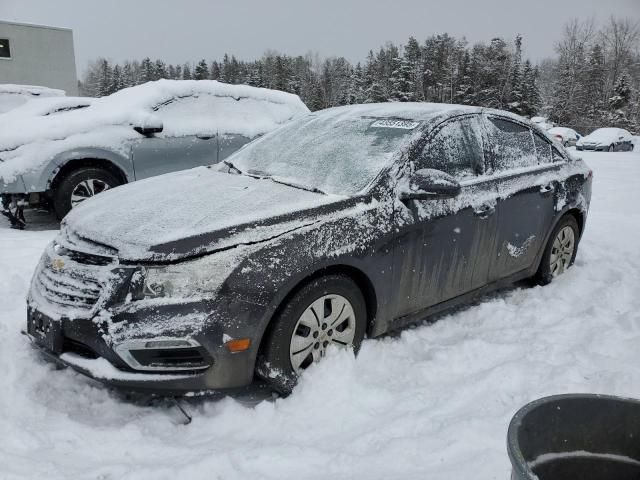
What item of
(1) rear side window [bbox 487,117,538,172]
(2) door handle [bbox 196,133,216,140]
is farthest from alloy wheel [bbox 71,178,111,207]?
(1) rear side window [bbox 487,117,538,172]

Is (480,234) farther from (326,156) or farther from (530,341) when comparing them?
(326,156)

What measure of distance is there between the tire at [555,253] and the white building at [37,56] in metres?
31.8

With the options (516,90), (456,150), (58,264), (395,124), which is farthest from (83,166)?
(516,90)

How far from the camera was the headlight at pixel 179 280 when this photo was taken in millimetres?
2516

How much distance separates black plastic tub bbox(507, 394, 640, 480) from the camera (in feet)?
5.43

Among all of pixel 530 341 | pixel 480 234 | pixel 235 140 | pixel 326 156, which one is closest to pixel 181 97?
pixel 235 140

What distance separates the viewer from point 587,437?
5.57 ft

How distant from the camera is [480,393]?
2990 mm

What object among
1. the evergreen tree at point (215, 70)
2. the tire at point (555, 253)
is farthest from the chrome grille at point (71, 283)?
the evergreen tree at point (215, 70)

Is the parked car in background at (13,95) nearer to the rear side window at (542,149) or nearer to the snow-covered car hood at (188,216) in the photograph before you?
the snow-covered car hood at (188,216)

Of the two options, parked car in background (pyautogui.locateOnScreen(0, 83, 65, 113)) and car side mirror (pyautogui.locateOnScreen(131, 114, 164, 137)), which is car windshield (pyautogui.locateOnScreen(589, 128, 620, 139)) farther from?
car side mirror (pyautogui.locateOnScreen(131, 114, 164, 137))

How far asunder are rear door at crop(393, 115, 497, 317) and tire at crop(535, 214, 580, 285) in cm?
100

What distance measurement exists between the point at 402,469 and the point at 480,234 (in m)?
1.91

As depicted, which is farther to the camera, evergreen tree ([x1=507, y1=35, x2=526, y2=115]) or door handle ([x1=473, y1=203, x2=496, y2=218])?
evergreen tree ([x1=507, y1=35, x2=526, y2=115])
